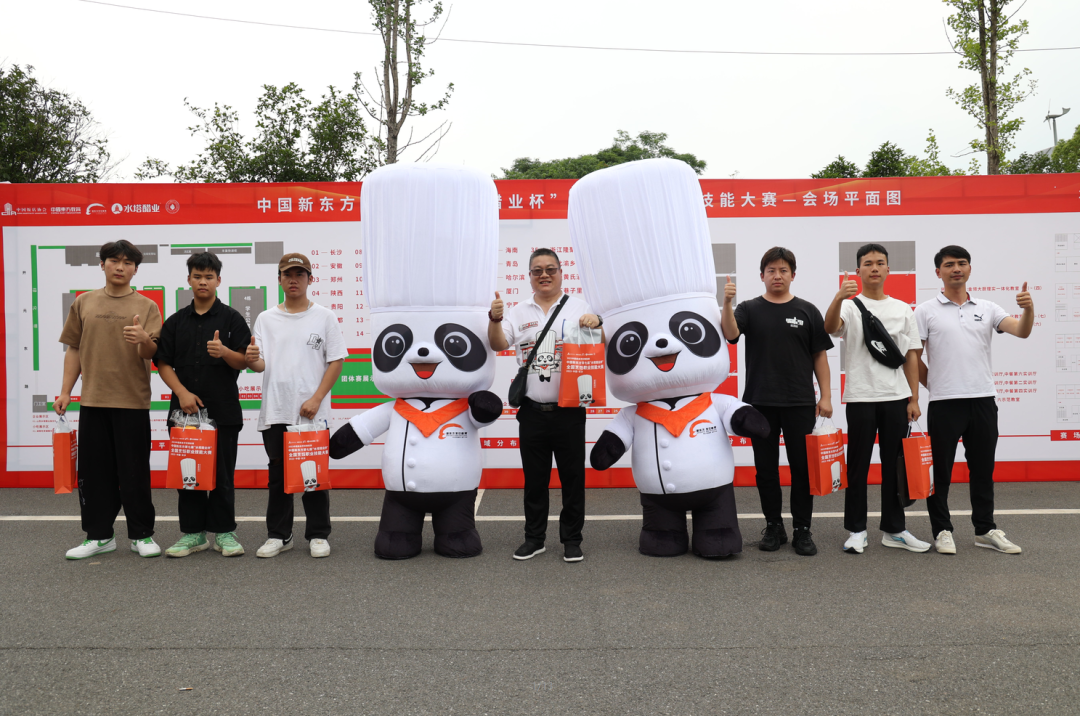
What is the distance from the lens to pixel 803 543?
4305 millimetres

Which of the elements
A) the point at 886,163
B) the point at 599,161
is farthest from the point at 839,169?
the point at 599,161

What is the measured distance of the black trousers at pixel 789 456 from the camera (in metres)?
4.30

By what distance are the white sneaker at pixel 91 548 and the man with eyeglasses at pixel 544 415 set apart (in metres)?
2.56

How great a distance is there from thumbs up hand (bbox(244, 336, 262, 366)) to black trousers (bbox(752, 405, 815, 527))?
9.86 ft

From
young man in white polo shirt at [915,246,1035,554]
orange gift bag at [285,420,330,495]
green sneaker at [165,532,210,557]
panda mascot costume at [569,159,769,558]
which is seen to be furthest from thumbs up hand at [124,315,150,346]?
young man in white polo shirt at [915,246,1035,554]

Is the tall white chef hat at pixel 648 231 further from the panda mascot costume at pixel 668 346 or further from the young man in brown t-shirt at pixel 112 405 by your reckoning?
the young man in brown t-shirt at pixel 112 405

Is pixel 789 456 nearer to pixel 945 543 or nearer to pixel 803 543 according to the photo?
pixel 803 543

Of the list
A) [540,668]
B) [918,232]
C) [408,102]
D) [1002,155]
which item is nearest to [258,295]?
[540,668]

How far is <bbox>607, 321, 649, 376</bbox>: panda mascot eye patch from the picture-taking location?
413 cm

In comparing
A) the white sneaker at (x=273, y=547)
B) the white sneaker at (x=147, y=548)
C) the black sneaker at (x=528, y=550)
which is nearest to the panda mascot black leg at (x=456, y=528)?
the black sneaker at (x=528, y=550)

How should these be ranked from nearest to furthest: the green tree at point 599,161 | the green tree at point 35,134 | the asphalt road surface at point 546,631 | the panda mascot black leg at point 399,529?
the asphalt road surface at point 546,631 < the panda mascot black leg at point 399,529 < the green tree at point 35,134 < the green tree at point 599,161

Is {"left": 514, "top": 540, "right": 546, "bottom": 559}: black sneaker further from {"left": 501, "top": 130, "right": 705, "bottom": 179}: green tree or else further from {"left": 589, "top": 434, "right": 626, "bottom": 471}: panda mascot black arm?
{"left": 501, "top": 130, "right": 705, "bottom": 179}: green tree

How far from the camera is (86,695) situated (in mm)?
2572

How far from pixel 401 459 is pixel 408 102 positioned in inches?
391
